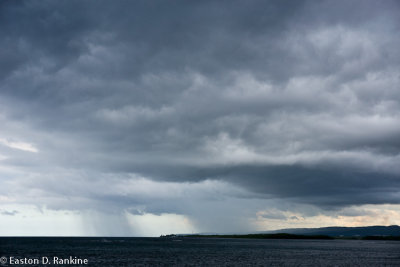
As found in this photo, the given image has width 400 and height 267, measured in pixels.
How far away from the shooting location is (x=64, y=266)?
94375mm

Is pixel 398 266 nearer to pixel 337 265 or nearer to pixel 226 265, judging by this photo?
pixel 337 265

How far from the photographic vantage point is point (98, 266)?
96.9 metres

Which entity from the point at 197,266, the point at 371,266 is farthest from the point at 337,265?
the point at 197,266

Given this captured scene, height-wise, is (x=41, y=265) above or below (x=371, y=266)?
above

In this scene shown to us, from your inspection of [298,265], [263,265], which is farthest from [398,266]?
[263,265]

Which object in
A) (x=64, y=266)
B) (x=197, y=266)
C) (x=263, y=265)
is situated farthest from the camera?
(x=263, y=265)

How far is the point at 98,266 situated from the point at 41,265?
599 inches

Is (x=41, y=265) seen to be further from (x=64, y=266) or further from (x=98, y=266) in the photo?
(x=98, y=266)

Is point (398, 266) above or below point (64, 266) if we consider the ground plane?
below

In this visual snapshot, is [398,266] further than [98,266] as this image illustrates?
Yes

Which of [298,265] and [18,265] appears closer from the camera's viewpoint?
[18,265]

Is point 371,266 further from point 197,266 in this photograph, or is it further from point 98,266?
point 98,266

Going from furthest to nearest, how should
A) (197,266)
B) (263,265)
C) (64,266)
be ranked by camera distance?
(263,265), (197,266), (64,266)

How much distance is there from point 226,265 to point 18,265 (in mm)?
57142
